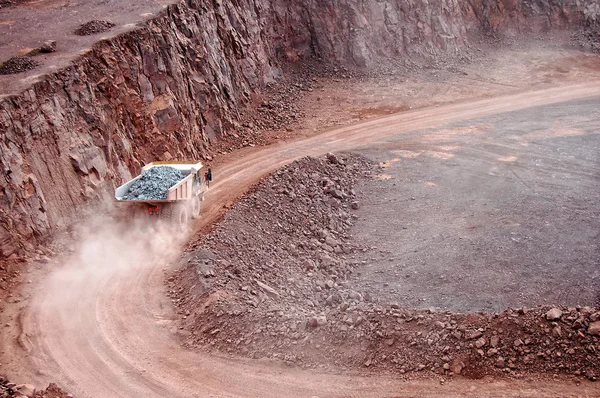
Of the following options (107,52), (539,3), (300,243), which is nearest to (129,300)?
(300,243)

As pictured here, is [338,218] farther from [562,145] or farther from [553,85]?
[553,85]

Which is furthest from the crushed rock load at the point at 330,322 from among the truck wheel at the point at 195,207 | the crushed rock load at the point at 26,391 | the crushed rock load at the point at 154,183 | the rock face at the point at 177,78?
the rock face at the point at 177,78

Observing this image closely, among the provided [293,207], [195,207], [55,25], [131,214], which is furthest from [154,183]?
[55,25]

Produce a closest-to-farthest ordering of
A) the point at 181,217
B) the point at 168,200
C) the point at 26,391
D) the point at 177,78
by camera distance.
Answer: the point at 26,391 < the point at 168,200 < the point at 181,217 < the point at 177,78

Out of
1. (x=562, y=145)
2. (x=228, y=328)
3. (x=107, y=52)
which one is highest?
(x=107, y=52)

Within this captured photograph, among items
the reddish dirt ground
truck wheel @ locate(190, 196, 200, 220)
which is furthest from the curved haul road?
the reddish dirt ground

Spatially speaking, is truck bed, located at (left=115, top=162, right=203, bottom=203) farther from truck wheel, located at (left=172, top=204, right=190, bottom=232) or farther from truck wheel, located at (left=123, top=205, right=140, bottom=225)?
truck wheel, located at (left=123, top=205, right=140, bottom=225)

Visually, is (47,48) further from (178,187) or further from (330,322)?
(330,322)
